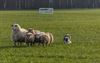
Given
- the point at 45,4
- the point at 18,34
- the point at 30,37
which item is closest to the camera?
the point at 30,37

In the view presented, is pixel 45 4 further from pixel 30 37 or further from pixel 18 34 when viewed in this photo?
pixel 30 37

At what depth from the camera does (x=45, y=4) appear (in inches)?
6885

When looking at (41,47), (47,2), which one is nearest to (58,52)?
(41,47)

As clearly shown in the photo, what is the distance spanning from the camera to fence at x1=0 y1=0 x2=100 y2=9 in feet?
572

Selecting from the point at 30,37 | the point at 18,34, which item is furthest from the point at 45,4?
the point at 30,37

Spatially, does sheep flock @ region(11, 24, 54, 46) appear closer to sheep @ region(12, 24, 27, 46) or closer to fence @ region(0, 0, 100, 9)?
sheep @ region(12, 24, 27, 46)

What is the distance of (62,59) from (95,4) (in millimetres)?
168423

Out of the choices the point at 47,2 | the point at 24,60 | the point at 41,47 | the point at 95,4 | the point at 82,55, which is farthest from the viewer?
the point at 95,4

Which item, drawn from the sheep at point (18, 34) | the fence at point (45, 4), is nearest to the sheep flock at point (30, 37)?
the sheep at point (18, 34)

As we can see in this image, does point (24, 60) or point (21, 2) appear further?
point (21, 2)

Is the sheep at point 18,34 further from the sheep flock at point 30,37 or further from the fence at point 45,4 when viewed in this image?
the fence at point 45,4

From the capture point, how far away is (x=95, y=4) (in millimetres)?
189250

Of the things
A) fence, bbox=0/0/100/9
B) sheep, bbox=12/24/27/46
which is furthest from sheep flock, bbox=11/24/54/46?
fence, bbox=0/0/100/9

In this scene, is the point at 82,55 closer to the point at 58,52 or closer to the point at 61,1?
the point at 58,52
